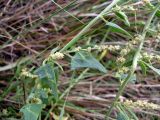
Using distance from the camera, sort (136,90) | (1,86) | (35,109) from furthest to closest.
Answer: (136,90) → (1,86) → (35,109)

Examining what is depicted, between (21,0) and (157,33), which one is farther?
(21,0)

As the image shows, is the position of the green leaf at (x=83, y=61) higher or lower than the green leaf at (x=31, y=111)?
higher

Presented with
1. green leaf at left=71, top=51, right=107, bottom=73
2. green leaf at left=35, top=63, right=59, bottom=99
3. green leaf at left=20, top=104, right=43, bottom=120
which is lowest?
green leaf at left=20, top=104, right=43, bottom=120

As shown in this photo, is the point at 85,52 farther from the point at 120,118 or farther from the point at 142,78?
the point at 142,78

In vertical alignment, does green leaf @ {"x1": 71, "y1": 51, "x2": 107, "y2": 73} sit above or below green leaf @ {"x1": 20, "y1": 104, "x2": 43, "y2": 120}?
above

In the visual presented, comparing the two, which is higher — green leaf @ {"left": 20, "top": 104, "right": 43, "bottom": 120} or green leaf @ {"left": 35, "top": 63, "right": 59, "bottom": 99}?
green leaf @ {"left": 35, "top": 63, "right": 59, "bottom": 99}

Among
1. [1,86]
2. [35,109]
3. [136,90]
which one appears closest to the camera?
[35,109]

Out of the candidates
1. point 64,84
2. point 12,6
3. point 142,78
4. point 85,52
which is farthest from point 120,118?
point 12,6

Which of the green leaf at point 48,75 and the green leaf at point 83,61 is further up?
the green leaf at point 83,61

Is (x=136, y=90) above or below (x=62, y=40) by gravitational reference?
below

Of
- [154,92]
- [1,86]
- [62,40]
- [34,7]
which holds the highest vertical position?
[34,7]

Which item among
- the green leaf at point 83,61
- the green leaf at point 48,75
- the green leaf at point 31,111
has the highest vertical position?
the green leaf at point 83,61
